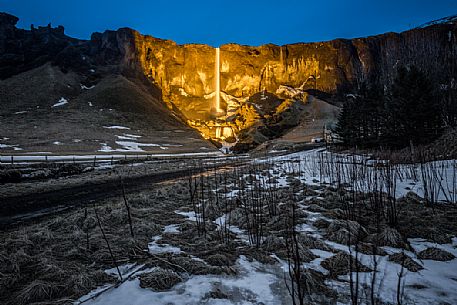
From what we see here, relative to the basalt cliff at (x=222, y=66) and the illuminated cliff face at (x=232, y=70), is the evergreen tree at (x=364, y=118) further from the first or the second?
the illuminated cliff face at (x=232, y=70)

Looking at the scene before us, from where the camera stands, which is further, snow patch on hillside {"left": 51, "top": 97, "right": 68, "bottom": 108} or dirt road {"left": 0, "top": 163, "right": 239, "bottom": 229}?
snow patch on hillside {"left": 51, "top": 97, "right": 68, "bottom": 108}

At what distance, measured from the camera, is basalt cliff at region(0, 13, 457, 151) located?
9306 cm

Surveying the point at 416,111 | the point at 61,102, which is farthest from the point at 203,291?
the point at 61,102

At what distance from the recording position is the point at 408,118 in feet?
67.3

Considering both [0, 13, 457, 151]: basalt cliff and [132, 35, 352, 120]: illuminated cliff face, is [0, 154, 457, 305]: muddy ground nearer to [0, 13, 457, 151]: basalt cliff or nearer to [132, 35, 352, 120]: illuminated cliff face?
[0, 13, 457, 151]: basalt cliff

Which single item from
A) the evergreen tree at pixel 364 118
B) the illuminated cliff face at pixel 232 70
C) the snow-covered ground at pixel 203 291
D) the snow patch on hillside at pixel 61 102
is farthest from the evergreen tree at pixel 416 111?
the illuminated cliff face at pixel 232 70

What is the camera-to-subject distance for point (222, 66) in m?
128

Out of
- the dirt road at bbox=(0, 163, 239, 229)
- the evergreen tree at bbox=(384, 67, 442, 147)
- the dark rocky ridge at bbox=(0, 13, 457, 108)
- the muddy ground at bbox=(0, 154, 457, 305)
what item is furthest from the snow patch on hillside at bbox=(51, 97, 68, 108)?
the evergreen tree at bbox=(384, 67, 442, 147)

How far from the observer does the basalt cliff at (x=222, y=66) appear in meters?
93.1

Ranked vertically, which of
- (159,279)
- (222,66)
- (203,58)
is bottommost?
(159,279)

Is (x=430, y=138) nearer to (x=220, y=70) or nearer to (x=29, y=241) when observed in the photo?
(x=29, y=241)

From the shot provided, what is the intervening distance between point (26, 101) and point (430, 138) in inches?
3546

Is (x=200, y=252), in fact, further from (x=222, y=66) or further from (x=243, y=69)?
(x=222, y=66)

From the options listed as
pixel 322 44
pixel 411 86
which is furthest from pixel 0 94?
Answer: pixel 322 44
